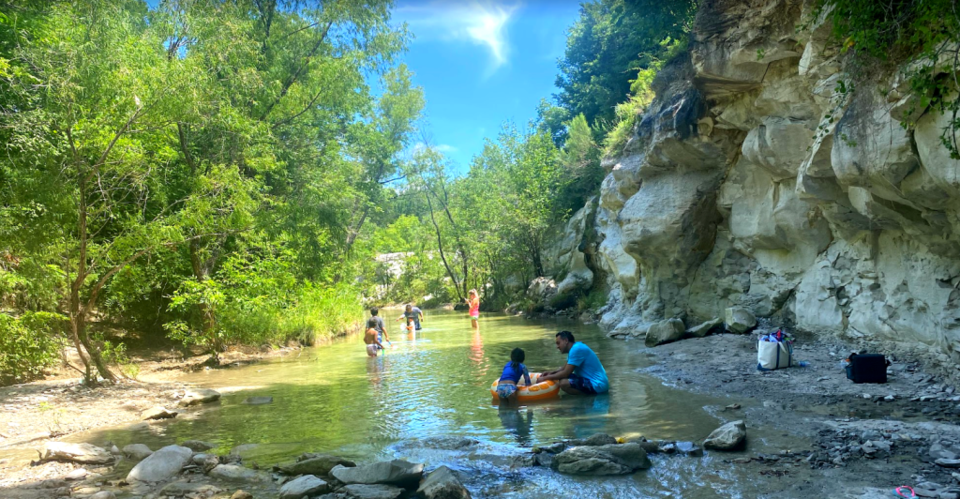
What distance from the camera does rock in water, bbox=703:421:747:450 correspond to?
6.38m

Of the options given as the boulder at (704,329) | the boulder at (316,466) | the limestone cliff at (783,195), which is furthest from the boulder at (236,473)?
the boulder at (704,329)

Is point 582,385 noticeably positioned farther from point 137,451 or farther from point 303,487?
point 137,451

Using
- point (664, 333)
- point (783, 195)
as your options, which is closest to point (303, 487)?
point (664, 333)

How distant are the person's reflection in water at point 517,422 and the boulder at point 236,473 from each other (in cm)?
305

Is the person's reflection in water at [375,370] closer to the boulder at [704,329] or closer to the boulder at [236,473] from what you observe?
the boulder at [236,473]

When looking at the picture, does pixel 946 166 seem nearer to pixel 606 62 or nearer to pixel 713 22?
pixel 713 22

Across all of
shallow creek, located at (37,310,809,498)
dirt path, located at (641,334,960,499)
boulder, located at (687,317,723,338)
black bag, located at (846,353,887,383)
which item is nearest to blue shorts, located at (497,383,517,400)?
shallow creek, located at (37,310,809,498)

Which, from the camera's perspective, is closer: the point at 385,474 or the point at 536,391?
the point at 385,474

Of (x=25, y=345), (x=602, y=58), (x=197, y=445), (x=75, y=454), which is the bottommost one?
(x=197, y=445)

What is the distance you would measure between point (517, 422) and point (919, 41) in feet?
24.7

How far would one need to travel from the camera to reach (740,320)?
15062 millimetres

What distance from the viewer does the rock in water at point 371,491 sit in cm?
564

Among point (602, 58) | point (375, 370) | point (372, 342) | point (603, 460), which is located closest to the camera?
point (603, 460)

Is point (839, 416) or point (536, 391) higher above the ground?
point (536, 391)
